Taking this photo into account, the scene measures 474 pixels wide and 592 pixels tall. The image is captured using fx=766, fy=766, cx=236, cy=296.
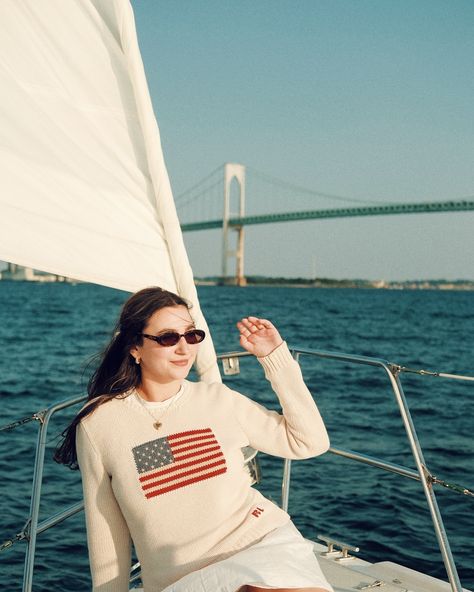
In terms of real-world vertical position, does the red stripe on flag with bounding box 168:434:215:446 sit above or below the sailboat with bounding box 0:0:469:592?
below

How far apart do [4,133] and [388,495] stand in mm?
5225

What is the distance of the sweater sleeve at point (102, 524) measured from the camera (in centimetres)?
174

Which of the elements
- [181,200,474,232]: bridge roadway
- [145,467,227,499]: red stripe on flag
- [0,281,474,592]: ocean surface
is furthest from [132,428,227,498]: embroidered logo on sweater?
[181,200,474,232]: bridge roadway

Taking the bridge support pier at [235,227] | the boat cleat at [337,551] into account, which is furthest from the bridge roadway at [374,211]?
the boat cleat at [337,551]

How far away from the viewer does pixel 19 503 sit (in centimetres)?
568

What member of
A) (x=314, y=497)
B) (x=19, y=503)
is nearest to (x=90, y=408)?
(x=19, y=503)

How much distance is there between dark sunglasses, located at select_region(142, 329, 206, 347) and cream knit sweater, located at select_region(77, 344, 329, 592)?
14cm

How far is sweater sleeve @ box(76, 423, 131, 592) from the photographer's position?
1.74 metres

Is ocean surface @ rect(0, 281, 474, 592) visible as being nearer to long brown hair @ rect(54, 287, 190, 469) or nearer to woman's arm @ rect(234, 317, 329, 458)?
long brown hair @ rect(54, 287, 190, 469)

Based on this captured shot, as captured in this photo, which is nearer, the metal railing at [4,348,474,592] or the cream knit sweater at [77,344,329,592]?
the cream knit sweater at [77,344,329,592]

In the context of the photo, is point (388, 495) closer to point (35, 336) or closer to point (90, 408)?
point (90, 408)

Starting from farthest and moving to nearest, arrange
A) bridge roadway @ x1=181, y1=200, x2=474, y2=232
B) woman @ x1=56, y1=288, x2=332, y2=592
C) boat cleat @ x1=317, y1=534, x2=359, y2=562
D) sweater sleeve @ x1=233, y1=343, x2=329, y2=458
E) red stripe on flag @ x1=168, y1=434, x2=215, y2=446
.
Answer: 1. bridge roadway @ x1=181, y1=200, x2=474, y2=232
2. boat cleat @ x1=317, y1=534, x2=359, y2=562
3. sweater sleeve @ x1=233, y1=343, x2=329, y2=458
4. red stripe on flag @ x1=168, y1=434, x2=215, y2=446
5. woman @ x1=56, y1=288, x2=332, y2=592

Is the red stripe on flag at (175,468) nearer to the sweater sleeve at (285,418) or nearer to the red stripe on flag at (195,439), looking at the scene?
the red stripe on flag at (195,439)

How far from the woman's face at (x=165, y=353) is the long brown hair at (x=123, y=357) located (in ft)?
0.06
